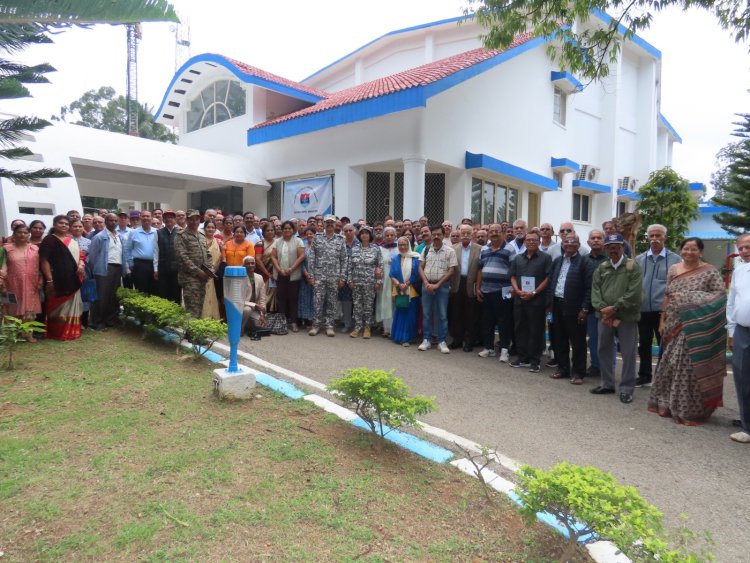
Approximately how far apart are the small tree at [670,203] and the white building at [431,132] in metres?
2.46

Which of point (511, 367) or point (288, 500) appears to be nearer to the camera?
point (288, 500)

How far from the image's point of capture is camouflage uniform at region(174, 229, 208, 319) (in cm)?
659

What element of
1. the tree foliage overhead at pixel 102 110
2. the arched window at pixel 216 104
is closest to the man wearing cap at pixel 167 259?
the arched window at pixel 216 104

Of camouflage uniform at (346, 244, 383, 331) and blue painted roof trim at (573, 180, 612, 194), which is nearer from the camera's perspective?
camouflage uniform at (346, 244, 383, 331)

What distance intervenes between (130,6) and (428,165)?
9.91 metres

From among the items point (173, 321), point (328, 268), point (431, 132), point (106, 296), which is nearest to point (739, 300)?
point (328, 268)

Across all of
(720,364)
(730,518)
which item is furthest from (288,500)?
(720,364)

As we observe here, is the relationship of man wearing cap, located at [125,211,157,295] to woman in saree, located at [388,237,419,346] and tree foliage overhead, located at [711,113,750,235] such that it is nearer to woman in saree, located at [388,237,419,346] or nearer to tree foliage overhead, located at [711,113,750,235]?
woman in saree, located at [388,237,419,346]

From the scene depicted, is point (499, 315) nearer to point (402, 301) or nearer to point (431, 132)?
point (402, 301)

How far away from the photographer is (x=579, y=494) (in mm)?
2135

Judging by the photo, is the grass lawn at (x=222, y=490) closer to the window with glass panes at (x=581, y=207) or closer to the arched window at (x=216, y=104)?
the arched window at (x=216, y=104)

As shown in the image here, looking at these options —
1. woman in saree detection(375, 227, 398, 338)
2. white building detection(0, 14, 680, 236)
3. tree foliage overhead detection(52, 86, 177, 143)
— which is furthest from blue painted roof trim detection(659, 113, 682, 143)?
tree foliage overhead detection(52, 86, 177, 143)

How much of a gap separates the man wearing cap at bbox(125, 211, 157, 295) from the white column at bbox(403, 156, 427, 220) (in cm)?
505

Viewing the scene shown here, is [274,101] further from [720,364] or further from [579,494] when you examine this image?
[579,494]
